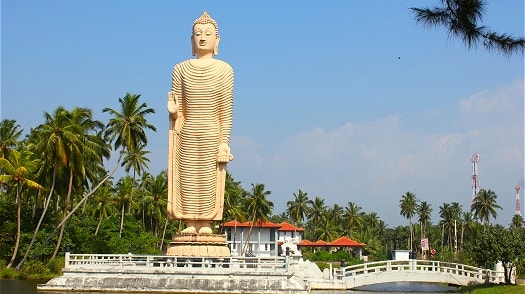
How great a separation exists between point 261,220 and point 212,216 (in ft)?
134

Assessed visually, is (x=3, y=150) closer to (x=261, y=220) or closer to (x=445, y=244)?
(x=261, y=220)

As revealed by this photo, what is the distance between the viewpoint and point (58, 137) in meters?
37.8

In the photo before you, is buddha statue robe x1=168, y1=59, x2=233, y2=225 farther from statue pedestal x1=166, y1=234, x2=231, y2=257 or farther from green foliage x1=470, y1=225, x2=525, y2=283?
green foliage x1=470, y1=225, x2=525, y2=283

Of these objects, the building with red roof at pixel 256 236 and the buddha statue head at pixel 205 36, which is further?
the building with red roof at pixel 256 236

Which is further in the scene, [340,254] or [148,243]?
[340,254]

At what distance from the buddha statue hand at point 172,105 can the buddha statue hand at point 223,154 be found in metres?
2.56

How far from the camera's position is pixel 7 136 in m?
46.5

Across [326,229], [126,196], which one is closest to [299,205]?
[326,229]

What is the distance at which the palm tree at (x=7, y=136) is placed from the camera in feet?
146

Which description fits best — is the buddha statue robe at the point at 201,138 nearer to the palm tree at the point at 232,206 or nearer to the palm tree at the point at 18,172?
the palm tree at the point at 18,172

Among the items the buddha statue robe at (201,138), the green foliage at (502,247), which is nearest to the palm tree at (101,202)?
the buddha statue robe at (201,138)

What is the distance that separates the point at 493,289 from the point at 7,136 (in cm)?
3157

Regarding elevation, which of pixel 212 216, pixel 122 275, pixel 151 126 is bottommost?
pixel 122 275

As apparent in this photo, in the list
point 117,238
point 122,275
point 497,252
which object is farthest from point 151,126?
point 497,252
